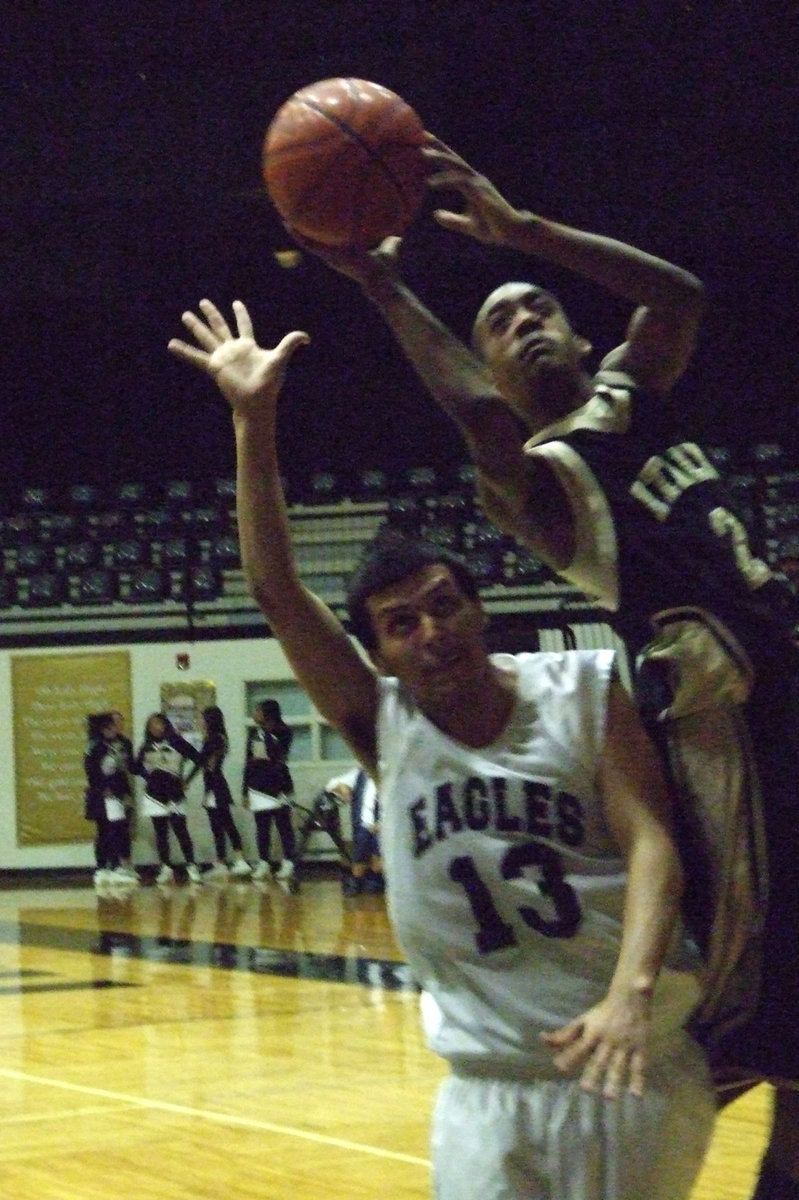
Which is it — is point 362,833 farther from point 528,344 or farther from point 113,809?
point 528,344

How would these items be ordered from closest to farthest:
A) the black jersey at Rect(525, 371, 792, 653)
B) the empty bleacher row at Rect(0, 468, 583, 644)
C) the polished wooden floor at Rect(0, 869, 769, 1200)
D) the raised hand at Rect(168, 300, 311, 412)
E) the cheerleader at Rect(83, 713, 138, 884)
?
1. the raised hand at Rect(168, 300, 311, 412)
2. the black jersey at Rect(525, 371, 792, 653)
3. the polished wooden floor at Rect(0, 869, 769, 1200)
4. the cheerleader at Rect(83, 713, 138, 884)
5. the empty bleacher row at Rect(0, 468, 583, 644)

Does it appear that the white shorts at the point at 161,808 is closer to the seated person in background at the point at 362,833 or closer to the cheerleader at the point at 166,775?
the cheerleader at the point at 166,775

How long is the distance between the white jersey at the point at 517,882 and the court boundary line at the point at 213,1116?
2522 millimetres

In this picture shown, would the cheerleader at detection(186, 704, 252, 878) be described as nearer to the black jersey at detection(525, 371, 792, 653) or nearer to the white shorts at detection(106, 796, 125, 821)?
the white shorts at detection(106, 796, 125, 821)

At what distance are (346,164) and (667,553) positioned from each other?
84 centimetres

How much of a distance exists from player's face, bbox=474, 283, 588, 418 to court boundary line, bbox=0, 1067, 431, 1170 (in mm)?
2411

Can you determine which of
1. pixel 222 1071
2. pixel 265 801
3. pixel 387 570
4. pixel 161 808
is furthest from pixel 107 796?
pixel 387 570

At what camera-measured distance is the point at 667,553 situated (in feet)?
9.16

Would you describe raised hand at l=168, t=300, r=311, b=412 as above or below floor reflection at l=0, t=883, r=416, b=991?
above

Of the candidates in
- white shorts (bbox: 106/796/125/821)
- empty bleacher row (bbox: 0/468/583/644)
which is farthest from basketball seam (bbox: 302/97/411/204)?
empty bleacher row (bbox: 0/468/583/644)

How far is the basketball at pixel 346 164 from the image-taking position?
9.77 ft

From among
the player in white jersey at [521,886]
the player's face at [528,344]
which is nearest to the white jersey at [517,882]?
the player in white jersey at [521,886]

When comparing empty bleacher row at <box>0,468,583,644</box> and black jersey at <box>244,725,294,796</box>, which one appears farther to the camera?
empty bleacher row at <box>0,468,583,644</box>

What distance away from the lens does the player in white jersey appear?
2.24 meters
